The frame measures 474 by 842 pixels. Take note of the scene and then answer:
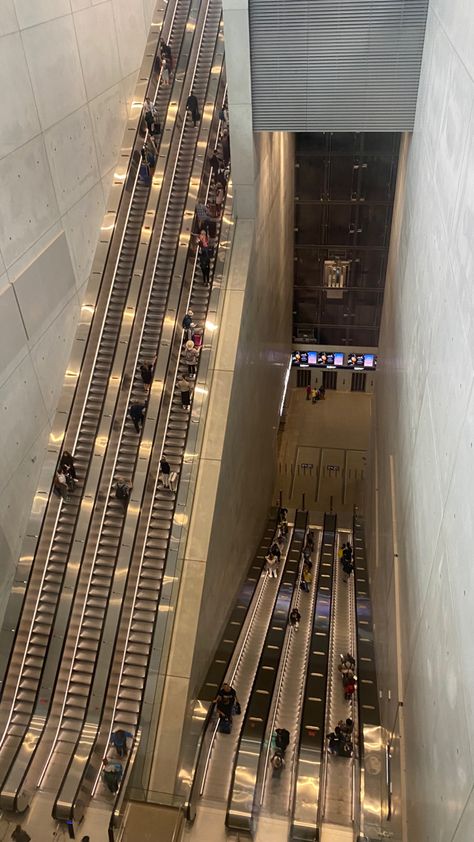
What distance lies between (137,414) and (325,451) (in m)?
16.1

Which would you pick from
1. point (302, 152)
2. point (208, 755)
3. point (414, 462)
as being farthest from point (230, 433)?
point (302, 152)

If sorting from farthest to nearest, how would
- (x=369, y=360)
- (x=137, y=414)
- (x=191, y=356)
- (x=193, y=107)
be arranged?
(x=369, y=360)
(x=193, y=107)
(x=191, y=356)
(x=137, y=414)

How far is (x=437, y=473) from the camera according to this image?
7.16m

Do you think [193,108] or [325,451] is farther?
[325,451]

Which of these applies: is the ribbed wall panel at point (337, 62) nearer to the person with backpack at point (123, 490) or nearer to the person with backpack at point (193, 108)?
the person with backpack at point (193, 108)

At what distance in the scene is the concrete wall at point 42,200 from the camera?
→ 11047mm

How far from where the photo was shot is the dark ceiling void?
23.5m

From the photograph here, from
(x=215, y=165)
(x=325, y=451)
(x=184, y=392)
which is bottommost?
(x=184, y=392)

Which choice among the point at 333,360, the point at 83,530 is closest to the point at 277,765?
the point at 83,530

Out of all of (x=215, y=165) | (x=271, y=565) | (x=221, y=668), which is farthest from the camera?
(x=271, y=565)

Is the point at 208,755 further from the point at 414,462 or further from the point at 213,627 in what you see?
the point at 414,462

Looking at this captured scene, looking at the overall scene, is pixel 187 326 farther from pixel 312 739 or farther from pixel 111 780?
pixel 111 780

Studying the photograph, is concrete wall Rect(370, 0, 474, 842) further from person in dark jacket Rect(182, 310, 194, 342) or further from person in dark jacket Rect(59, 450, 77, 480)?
person in dark jacket Rect(59, 450, 77, 480)

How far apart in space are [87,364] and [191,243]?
3718mm
